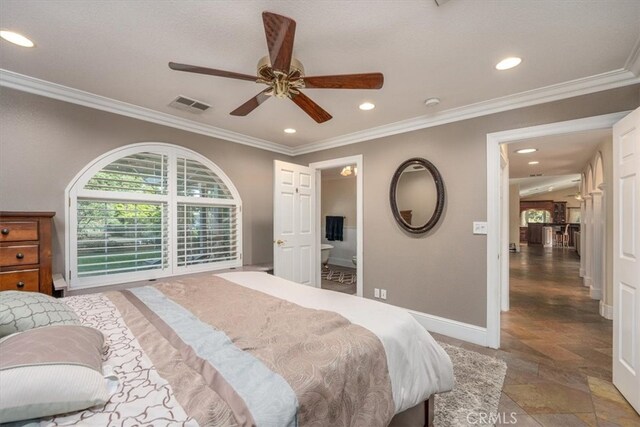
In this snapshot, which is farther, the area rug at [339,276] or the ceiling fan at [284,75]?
the area rug at [339,276]

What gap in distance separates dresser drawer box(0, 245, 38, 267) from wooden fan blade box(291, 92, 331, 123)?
2275 millimetres

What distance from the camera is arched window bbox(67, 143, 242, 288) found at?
2742mm

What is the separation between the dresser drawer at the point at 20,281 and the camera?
1963mm

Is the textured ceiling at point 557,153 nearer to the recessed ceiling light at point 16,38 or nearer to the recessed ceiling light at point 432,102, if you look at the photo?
the recessed ceiling light at point 432,102

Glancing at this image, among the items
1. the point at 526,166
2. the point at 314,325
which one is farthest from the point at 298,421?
the point at 526,166

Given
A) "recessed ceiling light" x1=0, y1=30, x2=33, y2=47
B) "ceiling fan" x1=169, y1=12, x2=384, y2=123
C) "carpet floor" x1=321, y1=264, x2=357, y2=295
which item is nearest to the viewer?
"ceiling fan" x1=169, y1=12, x2=384, y2=123

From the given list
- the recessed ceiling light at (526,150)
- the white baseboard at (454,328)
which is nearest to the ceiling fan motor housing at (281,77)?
the white baseboard at (454,328)

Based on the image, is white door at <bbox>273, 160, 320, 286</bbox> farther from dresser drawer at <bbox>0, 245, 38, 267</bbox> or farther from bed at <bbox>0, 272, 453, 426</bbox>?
dresser drawer at <bbox>0, 245, 38, 267</bbox>

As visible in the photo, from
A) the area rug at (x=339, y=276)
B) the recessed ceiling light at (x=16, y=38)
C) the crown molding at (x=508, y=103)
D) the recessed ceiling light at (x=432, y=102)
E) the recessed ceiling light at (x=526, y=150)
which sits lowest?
the area rug at (x=339, y=276)

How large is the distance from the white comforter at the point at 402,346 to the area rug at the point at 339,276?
12.6 feet

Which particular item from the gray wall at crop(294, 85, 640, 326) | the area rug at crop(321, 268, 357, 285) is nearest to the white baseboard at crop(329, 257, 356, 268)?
the area rug at crop(321, 268, 357, 285)

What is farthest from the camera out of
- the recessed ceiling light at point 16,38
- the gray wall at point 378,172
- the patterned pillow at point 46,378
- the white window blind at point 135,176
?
the white window blind at point 135,176

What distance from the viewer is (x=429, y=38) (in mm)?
1835

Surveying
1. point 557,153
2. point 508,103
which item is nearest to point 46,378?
point 508,103
